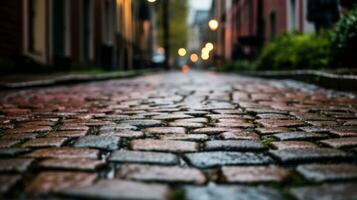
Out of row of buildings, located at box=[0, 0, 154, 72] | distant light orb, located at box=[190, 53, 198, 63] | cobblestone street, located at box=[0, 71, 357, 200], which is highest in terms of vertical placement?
distant light orb, located at box=[190, 53, 198, 63]

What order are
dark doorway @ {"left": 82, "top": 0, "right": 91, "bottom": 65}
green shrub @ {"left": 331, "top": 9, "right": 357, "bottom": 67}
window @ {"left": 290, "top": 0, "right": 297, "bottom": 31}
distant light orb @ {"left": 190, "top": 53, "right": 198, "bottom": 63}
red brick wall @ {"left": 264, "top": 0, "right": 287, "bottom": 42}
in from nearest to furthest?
green shrub @ {"left": 331, "top": 9, "right": 357, "bottom": 67} < dark doorway @ {"left": 82, "top": 0, "right": 91, "bottom": 65} < window @ {"left": 290, "top": 0, "right": 297, "bottom": 31} < red brick wall @ {"left": 264, "top": 0, "right": 287, "bottom": 42} < distant light orb @ {"left": 190, "top": 53, "right": 198, "bottom": 63}

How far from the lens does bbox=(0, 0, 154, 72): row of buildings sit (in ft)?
32.8

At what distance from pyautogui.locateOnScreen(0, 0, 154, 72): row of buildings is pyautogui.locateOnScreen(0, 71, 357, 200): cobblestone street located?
21.0ft

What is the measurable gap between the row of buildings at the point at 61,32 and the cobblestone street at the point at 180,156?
6404 mm

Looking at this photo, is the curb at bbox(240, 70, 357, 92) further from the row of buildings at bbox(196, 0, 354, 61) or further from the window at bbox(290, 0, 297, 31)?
the window at bbox(290, 0, 297, 31)

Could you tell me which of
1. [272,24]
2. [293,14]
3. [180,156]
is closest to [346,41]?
[180,156]

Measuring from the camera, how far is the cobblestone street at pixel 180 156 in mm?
1692

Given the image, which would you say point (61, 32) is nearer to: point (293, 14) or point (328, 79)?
point (293, 14)

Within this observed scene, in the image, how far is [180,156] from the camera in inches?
90.0

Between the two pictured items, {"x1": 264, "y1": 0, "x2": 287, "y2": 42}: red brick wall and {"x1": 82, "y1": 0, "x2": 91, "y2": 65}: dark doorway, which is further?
{"x1": 264, "y1": 0, "x2": 287, "y2": 42}: red brick wall

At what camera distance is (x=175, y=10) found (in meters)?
57.0

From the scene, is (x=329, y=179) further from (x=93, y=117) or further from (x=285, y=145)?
(x=93, y=117)

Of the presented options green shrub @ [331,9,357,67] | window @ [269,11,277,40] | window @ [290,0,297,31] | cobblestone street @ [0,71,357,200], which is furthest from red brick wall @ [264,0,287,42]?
cobblestone street @ [0,71,357,200]

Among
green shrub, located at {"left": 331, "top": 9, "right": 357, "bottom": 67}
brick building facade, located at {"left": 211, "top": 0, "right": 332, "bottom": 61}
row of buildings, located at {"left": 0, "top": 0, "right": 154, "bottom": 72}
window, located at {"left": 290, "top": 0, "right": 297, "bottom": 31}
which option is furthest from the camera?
window, located at {"left": 290, "top": 0, "right": 297, "bottom": 31}
